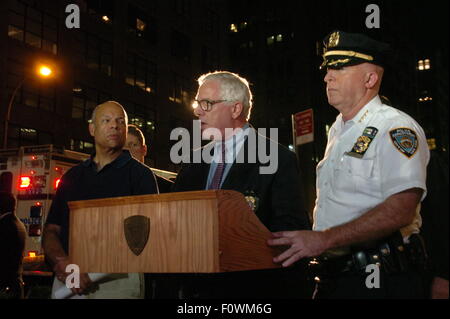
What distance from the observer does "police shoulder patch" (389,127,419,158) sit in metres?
2.27

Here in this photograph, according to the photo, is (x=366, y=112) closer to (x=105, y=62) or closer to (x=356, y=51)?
(x=356, y=51)

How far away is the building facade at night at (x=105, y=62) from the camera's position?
2838cm

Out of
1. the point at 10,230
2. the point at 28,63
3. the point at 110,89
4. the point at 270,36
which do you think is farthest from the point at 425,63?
the point at 10,230

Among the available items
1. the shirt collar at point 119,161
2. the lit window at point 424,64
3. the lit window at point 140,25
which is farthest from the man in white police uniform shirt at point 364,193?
the lit window at point 424,64

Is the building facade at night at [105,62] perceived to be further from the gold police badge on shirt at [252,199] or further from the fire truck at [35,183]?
the gold police badge on shirt at [252,199]

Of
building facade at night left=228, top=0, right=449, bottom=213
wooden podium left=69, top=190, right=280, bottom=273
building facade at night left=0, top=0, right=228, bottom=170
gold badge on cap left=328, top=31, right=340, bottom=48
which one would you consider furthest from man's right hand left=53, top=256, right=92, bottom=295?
building facade at night left=228, top=0, right=449, bottom=213

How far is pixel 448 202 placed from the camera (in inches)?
93.0

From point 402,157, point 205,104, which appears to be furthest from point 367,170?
point 205,104

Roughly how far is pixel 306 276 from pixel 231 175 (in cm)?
76

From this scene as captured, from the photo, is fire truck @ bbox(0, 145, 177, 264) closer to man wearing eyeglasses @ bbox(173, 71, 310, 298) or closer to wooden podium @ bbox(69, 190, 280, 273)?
man wearing eyeglasses @ bbox(173, 71, 310, 298)

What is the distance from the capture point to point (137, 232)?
1980 mm

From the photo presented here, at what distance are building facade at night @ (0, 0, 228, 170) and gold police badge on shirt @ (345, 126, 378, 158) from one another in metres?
22.2

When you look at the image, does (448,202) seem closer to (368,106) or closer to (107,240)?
(368,106)

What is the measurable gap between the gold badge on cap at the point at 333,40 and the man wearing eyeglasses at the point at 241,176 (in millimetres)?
703
